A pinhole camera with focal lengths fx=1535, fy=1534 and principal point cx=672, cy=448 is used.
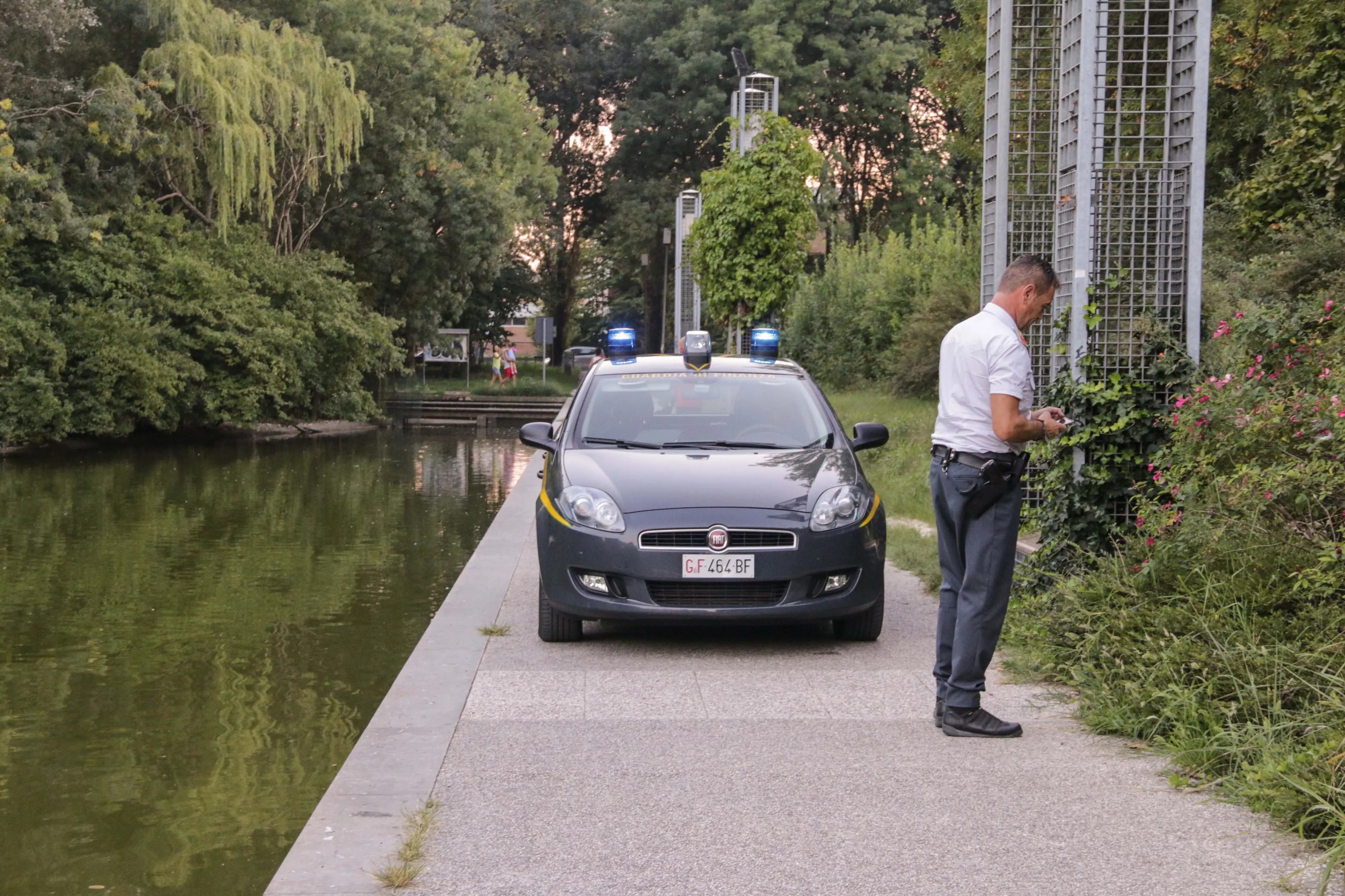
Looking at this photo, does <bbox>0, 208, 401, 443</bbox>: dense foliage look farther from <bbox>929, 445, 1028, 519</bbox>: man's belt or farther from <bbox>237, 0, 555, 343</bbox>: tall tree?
<bbox>929, 445, 1028, 519</bbox>: man's belt

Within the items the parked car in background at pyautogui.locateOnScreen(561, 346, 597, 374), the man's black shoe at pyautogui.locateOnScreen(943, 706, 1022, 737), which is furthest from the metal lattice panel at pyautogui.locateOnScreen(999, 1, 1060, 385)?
the parked car in background at pyautogui.locateOnScreen(561, 346, 597, 374)

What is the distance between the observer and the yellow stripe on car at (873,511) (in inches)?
312

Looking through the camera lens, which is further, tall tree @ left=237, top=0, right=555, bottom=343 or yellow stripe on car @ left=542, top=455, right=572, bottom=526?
tall tree @ left=237, top=0, right=555, bottom=343

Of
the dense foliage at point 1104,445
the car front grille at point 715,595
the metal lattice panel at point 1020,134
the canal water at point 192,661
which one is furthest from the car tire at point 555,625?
the metal lattice panel at point 1020,134

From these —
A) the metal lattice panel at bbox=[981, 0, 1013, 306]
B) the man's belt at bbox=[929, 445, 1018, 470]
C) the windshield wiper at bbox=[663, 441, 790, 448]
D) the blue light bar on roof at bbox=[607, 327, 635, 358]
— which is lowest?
the windshield wiper at bbox=[663, 441, 790, 448]

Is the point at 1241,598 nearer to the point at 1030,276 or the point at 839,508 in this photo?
the point at 1030,276

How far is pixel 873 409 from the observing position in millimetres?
22078

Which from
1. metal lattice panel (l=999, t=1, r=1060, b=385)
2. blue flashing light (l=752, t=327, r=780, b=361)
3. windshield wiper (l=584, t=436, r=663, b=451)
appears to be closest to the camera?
windshield wiper (l=584, t=436, r=663, b=451)

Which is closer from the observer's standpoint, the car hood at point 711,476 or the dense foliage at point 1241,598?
the dense foliage at point 1241,598

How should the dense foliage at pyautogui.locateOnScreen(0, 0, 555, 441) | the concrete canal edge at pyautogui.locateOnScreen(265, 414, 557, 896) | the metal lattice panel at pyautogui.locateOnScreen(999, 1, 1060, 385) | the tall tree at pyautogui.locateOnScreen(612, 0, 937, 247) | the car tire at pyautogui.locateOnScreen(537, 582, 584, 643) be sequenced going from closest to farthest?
the concrete canal edge at pyautogui.locateOnScreen(265, 414, 557, 896)
the car tire at pyautogui.locateOnScreen(537, 582, 584, 643)
the metal lattice panel at pyautogui.locateOnScreen(999, 1, 1060, 385)
the dense foliage at pyautogui.locateOnScreen(0, 0, 555, 441)
the tall tree at pyautogui.locateOnScreen(612, 0, 937, 247)

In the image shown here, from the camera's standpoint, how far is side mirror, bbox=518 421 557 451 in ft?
29.1

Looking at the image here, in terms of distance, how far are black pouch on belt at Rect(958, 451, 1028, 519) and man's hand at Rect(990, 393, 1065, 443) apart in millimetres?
118

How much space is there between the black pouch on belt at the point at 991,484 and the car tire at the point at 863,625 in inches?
83.9

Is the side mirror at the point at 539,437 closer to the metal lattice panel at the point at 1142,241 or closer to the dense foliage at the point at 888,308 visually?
the metal lattice panel at the point at 1142,241
